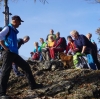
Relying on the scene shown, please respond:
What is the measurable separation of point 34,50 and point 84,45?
16.2 ft

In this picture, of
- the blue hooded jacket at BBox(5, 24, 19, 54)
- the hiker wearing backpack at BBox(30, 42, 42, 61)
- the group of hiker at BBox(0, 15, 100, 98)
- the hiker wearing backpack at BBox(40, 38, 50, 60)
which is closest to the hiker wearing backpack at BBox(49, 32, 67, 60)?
the group of hiker at BBox(0, 15, 100, 98)

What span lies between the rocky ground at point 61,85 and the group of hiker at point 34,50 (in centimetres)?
38

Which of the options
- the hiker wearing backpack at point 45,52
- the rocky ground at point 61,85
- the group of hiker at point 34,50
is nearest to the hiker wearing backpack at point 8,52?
the group of hiker at point 34,50

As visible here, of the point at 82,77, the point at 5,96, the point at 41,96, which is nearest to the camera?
the point at 5,96

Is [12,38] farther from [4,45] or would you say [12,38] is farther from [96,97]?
[96,97]

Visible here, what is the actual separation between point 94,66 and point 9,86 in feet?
10.8

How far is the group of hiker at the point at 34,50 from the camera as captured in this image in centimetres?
708

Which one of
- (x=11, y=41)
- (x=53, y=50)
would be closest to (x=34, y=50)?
(x=53, y=50)

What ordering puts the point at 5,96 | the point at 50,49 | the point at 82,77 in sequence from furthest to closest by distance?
1. the point at 50,49
2. the point at 82,77
3. the point at 5,96

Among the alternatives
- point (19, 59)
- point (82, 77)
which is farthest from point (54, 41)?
point (19, 59)

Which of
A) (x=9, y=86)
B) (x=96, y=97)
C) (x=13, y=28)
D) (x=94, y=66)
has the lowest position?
(x=96, y=97)

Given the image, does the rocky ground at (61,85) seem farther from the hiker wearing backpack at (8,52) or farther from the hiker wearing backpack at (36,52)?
the hiker wearing backpack at (36,52)

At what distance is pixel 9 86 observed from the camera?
8.70 m

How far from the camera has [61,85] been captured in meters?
7.81
